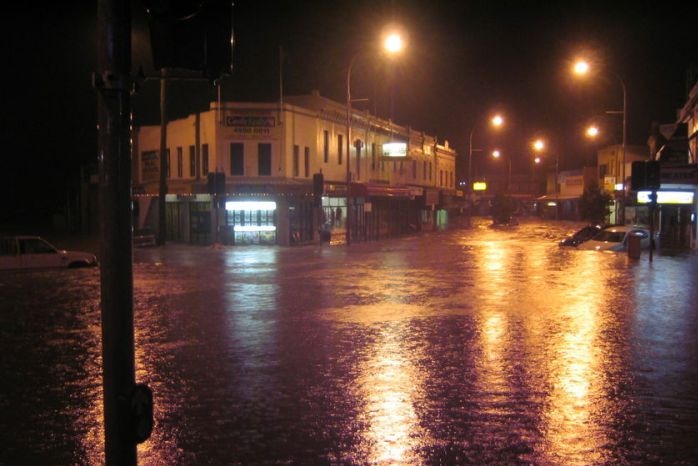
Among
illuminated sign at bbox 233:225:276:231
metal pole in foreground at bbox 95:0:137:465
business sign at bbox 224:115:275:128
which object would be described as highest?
business sign at bbox 224:115:275:128

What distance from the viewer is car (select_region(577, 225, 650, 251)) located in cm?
3073

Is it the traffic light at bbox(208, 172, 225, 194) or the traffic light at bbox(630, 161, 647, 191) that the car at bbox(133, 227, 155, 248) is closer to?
the traffic light at bbox(208, 172, 225, 194)

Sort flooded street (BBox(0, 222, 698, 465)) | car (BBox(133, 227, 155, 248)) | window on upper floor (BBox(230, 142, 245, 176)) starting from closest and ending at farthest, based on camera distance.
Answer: flooded street (BBox(0, 222, 698, 465))
car (BBox(133, 227, 155, 248))
window on upper floor (BBox(230, 142, 245, 176))

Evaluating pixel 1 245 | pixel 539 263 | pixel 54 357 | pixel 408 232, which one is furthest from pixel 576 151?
pixel 54 357

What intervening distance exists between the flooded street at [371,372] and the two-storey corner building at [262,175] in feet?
63.0

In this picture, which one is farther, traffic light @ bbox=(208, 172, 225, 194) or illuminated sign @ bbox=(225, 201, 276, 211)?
illuminated sign @ bbox=(225, 201, 276, 211)

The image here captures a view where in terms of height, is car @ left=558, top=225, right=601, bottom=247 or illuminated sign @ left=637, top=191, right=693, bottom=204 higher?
illuminated sign @ left=637, top=191, right=693, bottom=204

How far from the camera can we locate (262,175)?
125 feet

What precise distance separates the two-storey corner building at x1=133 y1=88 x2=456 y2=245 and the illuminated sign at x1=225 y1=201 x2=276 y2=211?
0.17 ft

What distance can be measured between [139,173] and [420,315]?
3491cm

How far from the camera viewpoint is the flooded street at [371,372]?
6172mm

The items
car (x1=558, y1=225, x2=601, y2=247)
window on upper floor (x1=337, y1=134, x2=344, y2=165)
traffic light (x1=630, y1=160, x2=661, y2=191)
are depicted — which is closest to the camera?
traffic light (x1=630, y1=160, x2=661, y2=191)

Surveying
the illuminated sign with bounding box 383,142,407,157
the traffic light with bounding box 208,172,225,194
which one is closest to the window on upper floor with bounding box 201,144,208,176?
the traffic light with bounding box 208,172,225,194

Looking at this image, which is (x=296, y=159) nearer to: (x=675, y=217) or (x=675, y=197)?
(x=675, y=197)
